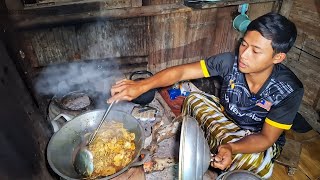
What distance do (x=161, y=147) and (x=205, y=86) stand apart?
237cm

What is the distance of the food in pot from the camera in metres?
2.01

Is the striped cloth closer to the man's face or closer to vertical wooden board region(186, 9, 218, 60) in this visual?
the man's face

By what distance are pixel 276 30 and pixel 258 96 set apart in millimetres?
807

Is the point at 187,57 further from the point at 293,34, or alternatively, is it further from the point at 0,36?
the point at 0,36

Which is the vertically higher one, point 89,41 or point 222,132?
point 89,41

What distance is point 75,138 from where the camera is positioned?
220 centimetres

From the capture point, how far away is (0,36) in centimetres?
154

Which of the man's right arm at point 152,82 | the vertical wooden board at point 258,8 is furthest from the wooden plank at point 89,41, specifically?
the vertical wooden board at point 258,8

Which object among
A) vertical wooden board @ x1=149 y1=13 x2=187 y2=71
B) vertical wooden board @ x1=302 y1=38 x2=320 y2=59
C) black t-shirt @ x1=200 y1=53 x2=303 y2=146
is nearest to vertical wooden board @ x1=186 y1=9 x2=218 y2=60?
vertical wooden board @ x1=149 y1=13 x2=187 y2=71

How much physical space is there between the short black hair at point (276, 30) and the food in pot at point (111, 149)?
1.60 metres

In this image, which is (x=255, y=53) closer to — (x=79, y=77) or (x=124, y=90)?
(x=124, y=90)

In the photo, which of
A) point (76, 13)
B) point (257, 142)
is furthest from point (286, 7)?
point (76, 13)

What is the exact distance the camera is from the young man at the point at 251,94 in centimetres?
227

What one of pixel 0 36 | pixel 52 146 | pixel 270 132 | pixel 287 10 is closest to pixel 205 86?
pixel 287 10
